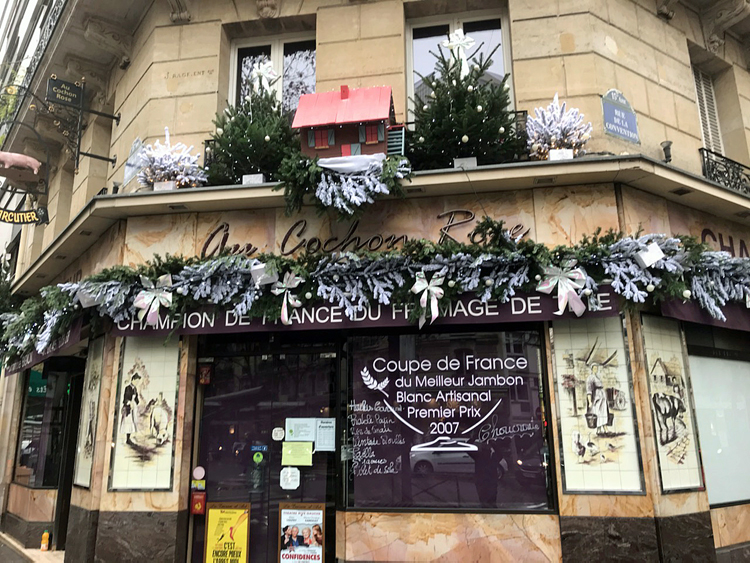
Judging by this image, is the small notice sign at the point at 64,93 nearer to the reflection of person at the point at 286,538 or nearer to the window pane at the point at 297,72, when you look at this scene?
the window pane at the point at 297,72

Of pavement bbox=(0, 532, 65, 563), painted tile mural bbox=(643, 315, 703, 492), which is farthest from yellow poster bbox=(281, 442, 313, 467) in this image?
pavement bbox=(0, 532, 65, 563)

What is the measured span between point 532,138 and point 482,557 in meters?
4.81

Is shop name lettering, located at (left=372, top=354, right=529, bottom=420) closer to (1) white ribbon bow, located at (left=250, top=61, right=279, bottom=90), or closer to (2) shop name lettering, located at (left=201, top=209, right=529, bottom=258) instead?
(2) shop name lettering, located at (left=201, top=209, right=529, bottom=258)

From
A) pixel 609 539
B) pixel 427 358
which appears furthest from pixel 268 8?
pixel 609 539

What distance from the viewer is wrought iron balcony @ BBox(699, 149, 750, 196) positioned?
319 inches

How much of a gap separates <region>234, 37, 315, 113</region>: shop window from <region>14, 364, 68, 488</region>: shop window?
22.6 feet

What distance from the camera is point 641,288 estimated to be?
627 centimetres

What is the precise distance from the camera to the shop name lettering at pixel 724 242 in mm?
7605

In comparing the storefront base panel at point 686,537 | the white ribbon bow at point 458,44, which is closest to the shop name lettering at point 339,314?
the storefront base panel at point 686,537

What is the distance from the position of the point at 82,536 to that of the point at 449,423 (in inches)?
187

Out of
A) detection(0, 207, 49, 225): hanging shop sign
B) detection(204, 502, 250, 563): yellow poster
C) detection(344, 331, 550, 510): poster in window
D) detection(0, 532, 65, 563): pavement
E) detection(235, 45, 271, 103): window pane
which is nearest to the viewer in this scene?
detection(344, 331, 550, 510): poster in window

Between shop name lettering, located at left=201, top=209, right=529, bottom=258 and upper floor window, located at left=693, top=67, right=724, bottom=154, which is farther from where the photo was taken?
upper floor window, located at left=693, top=67, right=724, bottom=154

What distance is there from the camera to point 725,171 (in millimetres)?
8305

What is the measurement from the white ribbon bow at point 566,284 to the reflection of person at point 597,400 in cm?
Answer: 77
